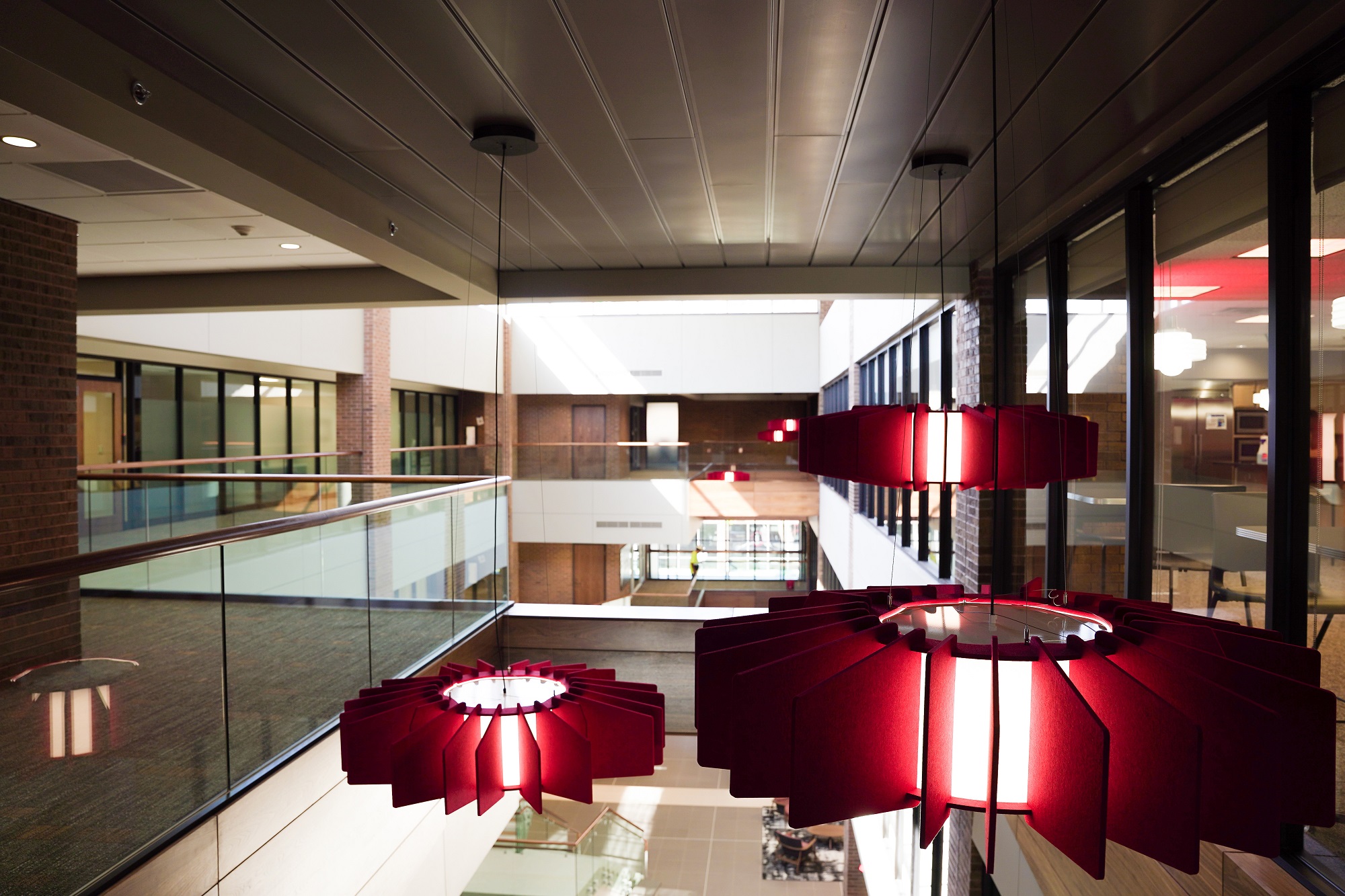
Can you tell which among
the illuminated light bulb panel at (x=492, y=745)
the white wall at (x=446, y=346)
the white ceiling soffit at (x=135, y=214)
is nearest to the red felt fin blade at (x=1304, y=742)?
the illuminated light bulb panel at (x=492, y=745)

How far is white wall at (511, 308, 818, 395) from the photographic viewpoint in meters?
15.5

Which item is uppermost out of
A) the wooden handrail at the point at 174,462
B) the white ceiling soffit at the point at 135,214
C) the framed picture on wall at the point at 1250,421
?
the white ceiling soffit at the point at 135,214

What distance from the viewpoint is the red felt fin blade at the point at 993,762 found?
968mm

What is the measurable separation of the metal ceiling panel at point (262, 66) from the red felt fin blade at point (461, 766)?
2.08 m

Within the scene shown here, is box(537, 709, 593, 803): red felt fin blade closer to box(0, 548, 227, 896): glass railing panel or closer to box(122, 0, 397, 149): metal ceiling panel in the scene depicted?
box(0, 548, 227, 896): glass railing panel

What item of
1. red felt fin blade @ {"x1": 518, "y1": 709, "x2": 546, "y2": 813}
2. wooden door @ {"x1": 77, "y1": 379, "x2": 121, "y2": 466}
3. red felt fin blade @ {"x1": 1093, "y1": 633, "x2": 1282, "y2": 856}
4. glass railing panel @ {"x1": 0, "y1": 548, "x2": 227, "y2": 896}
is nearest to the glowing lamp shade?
glass railing panel @ {"x1": 0, "y1": 548, "x2": 227, "y2": 896}

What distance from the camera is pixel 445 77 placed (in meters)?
2.74

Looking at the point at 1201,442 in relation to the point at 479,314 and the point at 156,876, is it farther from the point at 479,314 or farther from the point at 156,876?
the point at 479,314

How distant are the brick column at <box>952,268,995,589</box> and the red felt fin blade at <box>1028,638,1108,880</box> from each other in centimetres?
447

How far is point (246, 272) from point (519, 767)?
5835 mm

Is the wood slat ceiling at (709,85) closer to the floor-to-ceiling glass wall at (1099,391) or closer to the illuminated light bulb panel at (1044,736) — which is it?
the floor-to-ceiling glass wall at (1099,391)

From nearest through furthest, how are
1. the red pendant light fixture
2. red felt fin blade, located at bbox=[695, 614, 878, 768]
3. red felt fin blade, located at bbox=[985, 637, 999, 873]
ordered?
red felt fin blade, located at bbox=[985, 637, 999, 873] < red felt fin blade, located at bbox=[695, 614, 878, 768] < the red pendant light fixture

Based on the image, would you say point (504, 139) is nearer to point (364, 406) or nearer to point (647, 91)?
point (647, 91)

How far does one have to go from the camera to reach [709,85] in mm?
2758
